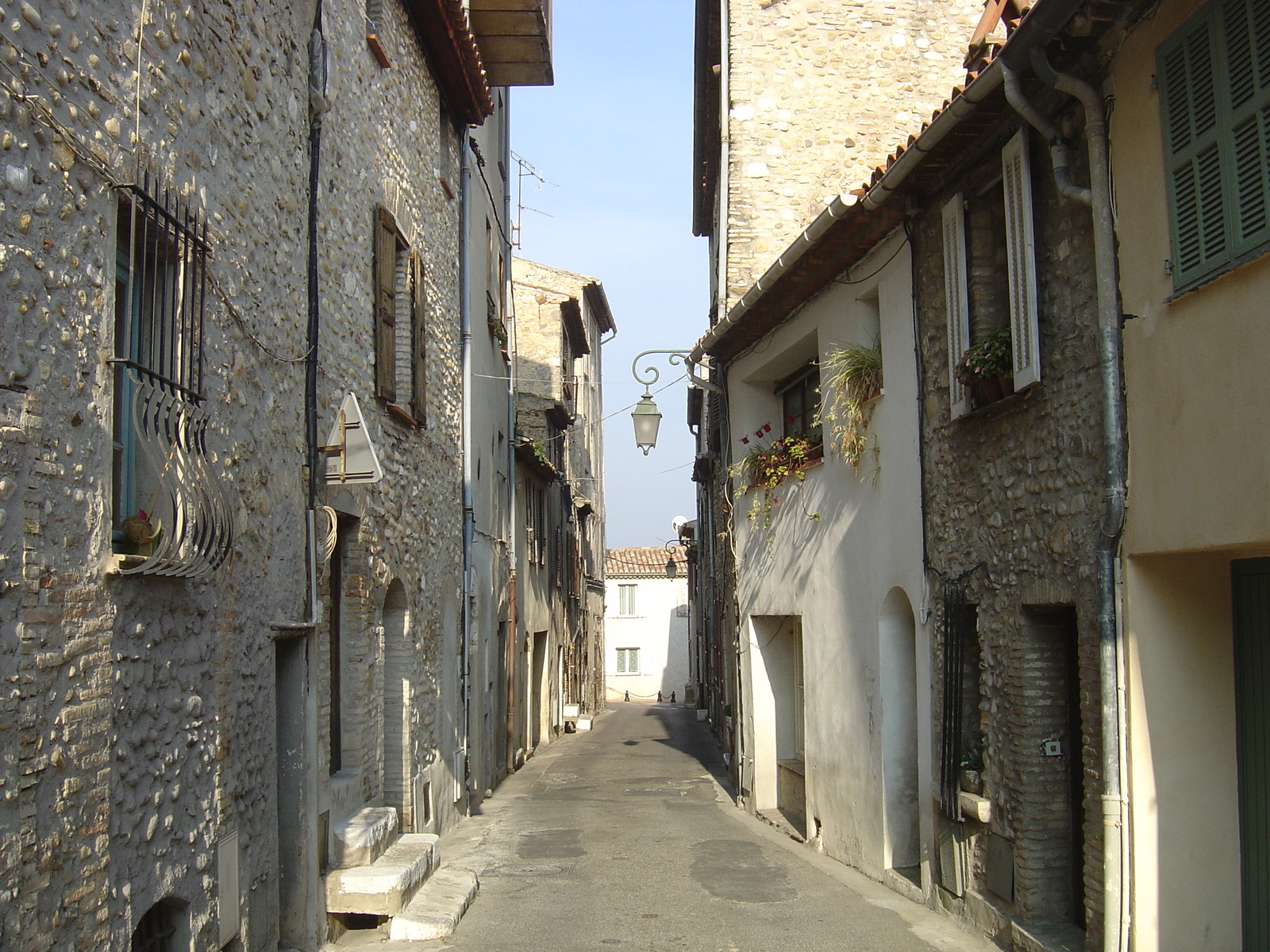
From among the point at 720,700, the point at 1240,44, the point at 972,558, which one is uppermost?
the point at 1240,44

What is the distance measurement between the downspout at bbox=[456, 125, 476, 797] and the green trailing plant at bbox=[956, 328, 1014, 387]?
24.3 ft

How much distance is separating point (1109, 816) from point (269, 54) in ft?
20.7

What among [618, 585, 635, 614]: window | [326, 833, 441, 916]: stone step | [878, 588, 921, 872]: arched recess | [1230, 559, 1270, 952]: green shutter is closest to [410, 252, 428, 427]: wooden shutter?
[326, 833, 441, 916]: stone step

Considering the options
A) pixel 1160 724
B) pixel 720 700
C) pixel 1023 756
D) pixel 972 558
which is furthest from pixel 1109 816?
pixel 720 700

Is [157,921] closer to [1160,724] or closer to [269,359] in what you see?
[269,359]

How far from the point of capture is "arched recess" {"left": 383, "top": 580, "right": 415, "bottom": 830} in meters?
9.71

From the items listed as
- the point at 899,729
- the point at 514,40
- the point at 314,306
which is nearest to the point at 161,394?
the point at 314,306

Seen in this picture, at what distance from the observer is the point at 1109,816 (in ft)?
18.7

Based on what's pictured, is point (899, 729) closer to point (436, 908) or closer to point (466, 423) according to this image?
point (436, 908)

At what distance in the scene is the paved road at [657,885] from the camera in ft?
24.3

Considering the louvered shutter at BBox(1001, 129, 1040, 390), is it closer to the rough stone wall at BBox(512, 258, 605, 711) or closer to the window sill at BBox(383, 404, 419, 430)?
the window sill at BBox(383, 404, 419, 430)

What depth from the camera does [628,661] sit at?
49.9 meters

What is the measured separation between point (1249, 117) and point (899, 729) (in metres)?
5.74

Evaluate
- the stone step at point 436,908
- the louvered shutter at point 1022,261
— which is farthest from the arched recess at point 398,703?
the louvered shutter at point 1022,261
